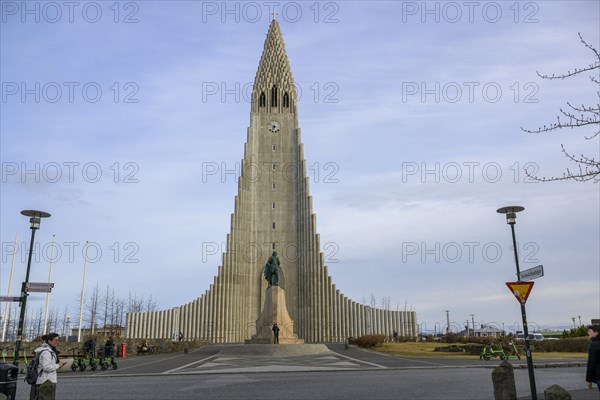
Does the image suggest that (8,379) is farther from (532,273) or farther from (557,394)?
(532,273)

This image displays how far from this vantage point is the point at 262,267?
62188 millimetres

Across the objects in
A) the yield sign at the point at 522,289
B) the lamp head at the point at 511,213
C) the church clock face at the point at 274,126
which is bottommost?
the yield sign at the point at 522,289

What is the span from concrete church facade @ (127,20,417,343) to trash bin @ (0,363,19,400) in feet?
164

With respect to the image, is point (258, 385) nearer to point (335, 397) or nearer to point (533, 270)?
point (335, 397)

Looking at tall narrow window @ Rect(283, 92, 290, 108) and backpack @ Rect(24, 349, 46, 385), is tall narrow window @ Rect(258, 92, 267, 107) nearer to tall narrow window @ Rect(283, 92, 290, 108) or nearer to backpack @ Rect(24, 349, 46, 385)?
tall narrow window @ Rect(283, 92, 290, 108)

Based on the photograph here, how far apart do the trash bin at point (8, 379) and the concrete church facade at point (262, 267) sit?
164 feet

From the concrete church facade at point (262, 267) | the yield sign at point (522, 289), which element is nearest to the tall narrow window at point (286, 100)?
the concrete church facade at point (262, 267)

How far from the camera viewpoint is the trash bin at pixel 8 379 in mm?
9742

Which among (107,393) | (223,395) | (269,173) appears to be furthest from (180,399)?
(269,173)

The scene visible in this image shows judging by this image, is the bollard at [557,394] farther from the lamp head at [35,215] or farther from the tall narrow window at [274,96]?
the tall narrow window at [274,96]

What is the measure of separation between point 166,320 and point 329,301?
64.0ft

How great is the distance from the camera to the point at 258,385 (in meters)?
14.6

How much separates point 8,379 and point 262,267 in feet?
172

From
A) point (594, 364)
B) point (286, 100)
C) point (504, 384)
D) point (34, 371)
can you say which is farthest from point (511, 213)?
point (286, 100)
